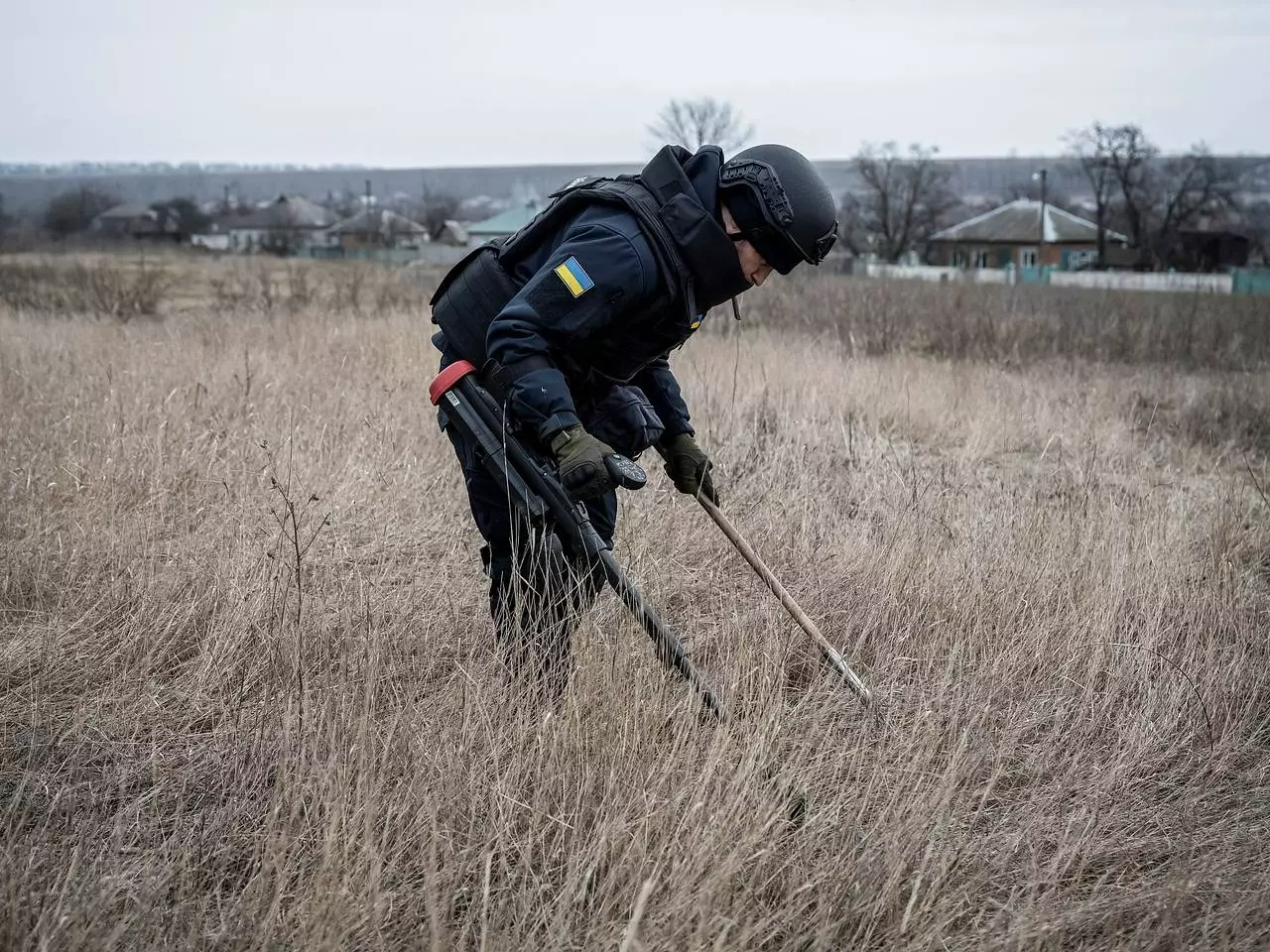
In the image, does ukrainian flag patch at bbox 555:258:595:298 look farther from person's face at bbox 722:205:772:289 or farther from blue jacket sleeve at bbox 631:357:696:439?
blue jacket sleeve at bbox 631:357:696:439

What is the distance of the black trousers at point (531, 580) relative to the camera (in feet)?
8.88

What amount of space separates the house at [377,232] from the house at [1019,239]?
31545 mm

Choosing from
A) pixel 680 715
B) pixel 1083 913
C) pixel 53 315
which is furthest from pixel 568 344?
pixel 53 315

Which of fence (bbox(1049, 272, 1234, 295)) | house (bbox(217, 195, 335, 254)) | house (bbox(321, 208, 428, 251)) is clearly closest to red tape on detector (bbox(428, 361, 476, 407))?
fence (bbox(1049, 272, 1234, 295))

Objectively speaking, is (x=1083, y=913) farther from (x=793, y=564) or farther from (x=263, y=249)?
(x=263, y=249)

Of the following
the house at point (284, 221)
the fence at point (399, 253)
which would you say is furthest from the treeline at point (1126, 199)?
the house at point (284, 221)

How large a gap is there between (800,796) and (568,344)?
115 cm

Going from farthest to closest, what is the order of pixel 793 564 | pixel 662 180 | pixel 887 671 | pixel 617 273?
pixel 793 564 → pixel 887 671 → pixel 662 180 → pixel 617 273

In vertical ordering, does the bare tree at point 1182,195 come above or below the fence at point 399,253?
above

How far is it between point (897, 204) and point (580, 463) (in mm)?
61569

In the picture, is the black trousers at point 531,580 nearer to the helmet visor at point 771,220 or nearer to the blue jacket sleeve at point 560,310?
the blue jacket sleeve at point 560,310

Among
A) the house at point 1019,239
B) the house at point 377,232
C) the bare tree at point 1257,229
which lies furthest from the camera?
the house at point 377,232

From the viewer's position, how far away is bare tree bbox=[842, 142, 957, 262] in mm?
58719

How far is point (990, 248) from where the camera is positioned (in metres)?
60.0
